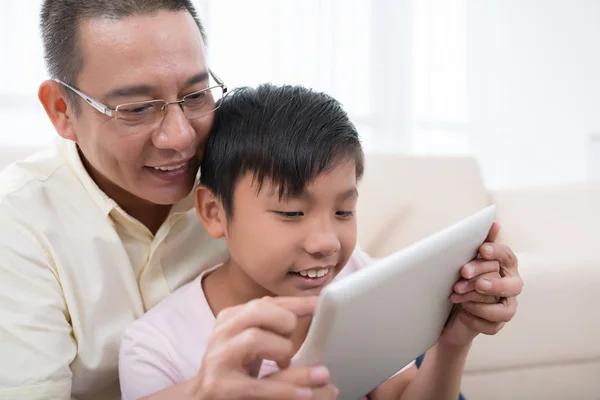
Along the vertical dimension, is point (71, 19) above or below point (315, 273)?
above

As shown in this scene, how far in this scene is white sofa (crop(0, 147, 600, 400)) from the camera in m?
1.68

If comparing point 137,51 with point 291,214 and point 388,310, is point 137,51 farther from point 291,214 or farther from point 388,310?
point 388,310

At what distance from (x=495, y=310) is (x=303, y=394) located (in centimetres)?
41

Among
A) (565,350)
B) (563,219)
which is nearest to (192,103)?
(565,350)

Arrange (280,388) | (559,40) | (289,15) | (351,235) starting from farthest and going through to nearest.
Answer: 1. (559,40)
2. (289,15)
3. (351,235)
4. (280,388)

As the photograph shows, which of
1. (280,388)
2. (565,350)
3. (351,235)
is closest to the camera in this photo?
(280,388)

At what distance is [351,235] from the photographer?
1.06 m

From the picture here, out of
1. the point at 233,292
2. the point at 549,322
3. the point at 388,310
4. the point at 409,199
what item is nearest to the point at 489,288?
the point at 388,310

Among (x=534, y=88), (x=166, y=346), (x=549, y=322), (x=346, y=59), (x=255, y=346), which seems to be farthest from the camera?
(x=534, y=88)

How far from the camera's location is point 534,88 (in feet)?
14.1

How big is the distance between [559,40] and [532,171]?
33.5 inches

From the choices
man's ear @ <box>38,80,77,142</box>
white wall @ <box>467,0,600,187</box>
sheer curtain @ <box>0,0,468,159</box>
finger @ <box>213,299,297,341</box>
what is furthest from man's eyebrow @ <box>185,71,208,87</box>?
white wall @ <box>467,0,600,187</box>

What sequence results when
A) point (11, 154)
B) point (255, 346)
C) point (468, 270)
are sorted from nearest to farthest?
point (255, 346)
point (468, 270)
point (11, 154)

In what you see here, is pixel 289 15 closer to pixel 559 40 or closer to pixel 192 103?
pixel 559 40
